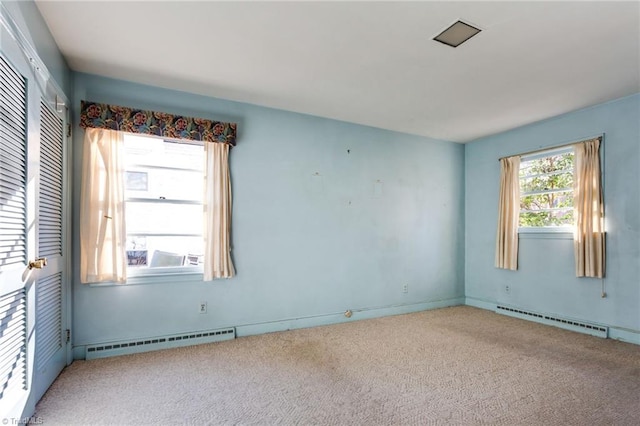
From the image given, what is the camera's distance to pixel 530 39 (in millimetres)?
2254

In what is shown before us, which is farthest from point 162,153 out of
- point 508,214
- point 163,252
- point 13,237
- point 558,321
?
point 558,321

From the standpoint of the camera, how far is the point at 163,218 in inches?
122

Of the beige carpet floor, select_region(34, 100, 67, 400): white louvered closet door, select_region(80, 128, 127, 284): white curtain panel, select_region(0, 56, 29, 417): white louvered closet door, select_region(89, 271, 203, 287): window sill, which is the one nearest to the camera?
select_region(0, 56, 29, 417): white louvered closet door

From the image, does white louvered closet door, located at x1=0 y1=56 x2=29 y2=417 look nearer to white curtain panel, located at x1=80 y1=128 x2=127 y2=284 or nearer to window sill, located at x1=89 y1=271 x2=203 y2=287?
white curtain panel, located at x1=80 y1=128 x2=127 y2=284

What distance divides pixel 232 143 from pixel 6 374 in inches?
94.6

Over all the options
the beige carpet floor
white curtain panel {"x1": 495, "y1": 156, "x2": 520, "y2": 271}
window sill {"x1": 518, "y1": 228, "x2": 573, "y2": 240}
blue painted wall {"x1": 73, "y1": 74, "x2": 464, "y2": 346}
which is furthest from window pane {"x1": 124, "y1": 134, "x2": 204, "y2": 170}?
window sill {"x1": 518, "y1": 228, "x2": 573, "y2": 240}

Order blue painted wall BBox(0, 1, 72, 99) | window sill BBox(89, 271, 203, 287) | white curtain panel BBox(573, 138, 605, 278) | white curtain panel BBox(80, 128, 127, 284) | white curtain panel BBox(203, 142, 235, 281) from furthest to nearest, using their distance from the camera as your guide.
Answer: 1. white curtain panel BBox(573, 138, 605, 278)
2. white curtain panel BBox(203, 142, 235, 281)
3. window sill BBox(89, 271, 203, 287)
4. white curtain panel BBox(80, 128, 127, 284)
5. blue painted wall BBox(0, 1, 72, 99)

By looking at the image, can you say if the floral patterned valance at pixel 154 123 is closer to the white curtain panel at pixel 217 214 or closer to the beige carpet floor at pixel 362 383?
the white curtain panel at pixel 217 214

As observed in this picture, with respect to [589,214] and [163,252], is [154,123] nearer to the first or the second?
[163,252]

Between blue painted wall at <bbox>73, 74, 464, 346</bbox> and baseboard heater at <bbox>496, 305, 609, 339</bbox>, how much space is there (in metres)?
0.77

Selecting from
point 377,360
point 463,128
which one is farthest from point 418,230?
point 377,360

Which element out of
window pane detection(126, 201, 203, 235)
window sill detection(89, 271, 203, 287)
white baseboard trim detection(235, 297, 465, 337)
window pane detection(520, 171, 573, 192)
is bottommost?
white baseboard trim detection(235, 297, 465, 337)

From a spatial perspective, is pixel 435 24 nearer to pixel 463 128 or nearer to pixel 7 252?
pixel 463 128

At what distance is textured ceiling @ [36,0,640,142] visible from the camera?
200 centimetres
